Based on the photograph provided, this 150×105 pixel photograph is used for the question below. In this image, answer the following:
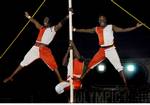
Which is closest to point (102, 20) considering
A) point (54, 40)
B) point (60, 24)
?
point (60, 24)

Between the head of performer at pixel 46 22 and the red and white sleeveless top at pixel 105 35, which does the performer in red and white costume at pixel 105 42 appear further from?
the head of performer at pixel 46 22

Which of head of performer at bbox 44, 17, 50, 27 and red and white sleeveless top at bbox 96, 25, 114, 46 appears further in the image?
head of performer at bbox 44, 17, 50, 27

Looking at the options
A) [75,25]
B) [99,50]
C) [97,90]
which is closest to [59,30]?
[75,25]

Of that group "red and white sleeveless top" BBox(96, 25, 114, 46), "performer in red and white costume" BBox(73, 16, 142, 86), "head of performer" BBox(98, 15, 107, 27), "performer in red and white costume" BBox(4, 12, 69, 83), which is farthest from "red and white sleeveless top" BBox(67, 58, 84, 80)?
"head of performer" BBox(98, 15, 107, 27)

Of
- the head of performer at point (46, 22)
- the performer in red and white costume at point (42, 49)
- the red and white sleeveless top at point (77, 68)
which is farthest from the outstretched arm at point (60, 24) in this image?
the red and white sleeveless top at point (77, 68)

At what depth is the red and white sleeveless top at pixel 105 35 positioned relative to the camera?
15.8 feet

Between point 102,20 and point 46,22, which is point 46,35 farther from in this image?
point 102,20

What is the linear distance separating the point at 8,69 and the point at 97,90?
3.83ft

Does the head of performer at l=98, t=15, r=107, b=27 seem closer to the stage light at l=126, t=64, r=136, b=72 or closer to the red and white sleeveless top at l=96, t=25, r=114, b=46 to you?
the red and white sleeveless top at l=96, t=25, r=114, b=46

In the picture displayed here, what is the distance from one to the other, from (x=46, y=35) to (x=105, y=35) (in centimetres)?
75

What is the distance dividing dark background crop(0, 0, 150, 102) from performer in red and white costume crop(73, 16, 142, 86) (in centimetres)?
5

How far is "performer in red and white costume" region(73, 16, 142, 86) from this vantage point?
15.7ft

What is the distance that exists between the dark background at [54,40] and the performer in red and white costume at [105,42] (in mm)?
52

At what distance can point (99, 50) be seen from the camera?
482cm
